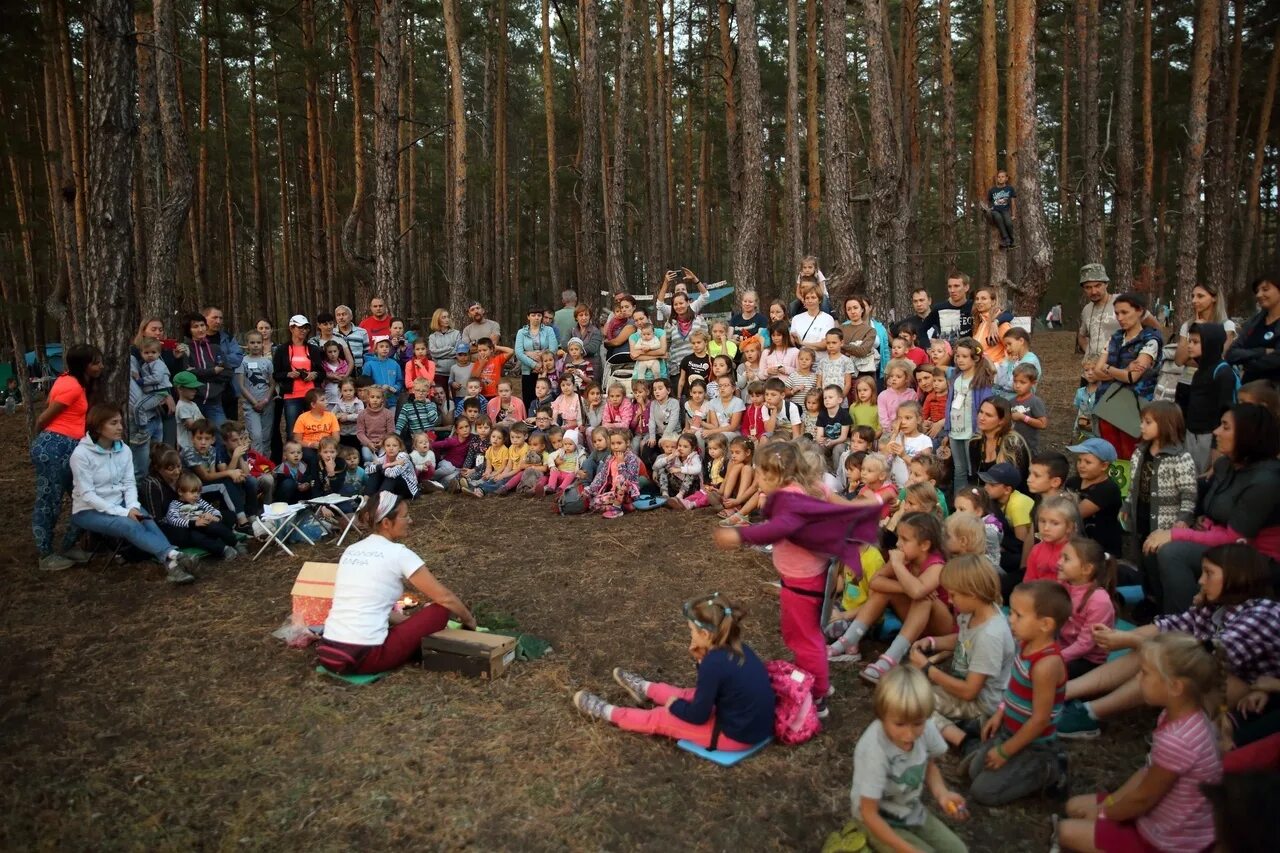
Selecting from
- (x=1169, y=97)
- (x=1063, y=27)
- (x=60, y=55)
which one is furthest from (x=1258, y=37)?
(x=60, y=55)

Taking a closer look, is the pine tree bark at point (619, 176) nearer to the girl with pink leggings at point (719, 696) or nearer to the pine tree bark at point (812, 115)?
the pine tree bark at point (812, 115)

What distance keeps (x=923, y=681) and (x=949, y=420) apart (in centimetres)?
442

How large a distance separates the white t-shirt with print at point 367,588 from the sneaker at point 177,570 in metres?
2.30

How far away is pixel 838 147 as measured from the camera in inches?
416

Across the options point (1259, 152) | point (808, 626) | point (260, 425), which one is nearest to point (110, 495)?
point (260, 425)

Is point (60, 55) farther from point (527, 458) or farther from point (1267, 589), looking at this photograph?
point (1267, 589)

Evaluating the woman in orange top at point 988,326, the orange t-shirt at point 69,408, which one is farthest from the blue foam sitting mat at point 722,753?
the orange t-shirt at point 69,408

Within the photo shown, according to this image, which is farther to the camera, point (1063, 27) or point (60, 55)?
point (1063, 27)

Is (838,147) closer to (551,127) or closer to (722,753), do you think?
(722,753)

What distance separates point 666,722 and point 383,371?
680cm

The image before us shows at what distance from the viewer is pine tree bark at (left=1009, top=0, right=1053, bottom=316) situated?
9.98 m

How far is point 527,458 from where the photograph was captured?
350 inches

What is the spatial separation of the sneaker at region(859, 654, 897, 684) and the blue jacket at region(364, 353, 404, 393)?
6.77m

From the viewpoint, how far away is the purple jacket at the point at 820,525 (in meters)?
3.72
